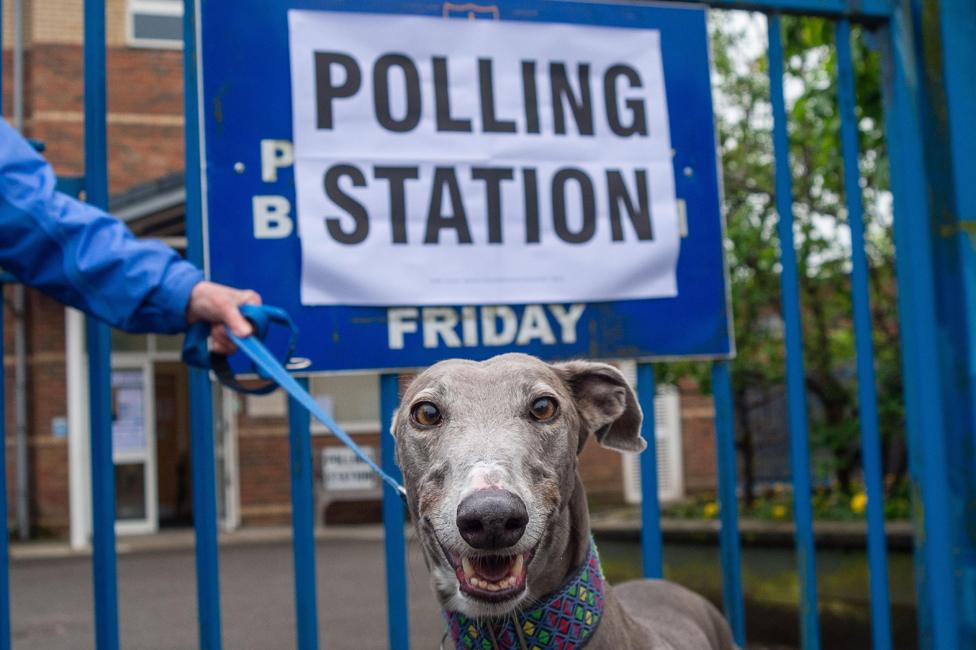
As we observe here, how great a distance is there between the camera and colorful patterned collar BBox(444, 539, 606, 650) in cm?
189

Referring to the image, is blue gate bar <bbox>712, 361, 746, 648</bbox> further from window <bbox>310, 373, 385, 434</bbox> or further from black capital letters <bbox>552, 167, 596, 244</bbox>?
window <bbox>310, 373, 385, 434</bbox>

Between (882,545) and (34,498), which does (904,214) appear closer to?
(882,545)

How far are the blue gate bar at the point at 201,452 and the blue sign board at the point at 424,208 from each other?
3 cm

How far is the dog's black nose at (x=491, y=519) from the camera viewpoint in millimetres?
1606

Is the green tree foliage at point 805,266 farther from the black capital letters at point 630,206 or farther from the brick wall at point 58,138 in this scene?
the brick wall at point 58,138

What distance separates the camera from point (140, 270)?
217 centimetres

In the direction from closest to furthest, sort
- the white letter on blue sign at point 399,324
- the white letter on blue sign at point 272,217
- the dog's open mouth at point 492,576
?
the dog's open mouth at point 492,576 < the white letter on blue sign at point 272,217 < the white letter on blue sign at point 399,324

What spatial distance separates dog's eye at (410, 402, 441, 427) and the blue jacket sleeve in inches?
24.2

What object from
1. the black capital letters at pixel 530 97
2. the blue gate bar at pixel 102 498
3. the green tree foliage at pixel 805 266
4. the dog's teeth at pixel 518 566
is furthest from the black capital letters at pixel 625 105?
the green tree foliage at pixel 805 266

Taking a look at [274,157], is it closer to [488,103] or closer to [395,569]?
[488,103]

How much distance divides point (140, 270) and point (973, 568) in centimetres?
261

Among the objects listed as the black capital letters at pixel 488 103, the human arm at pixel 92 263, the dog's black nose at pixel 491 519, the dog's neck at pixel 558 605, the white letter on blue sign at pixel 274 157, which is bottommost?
the dog's neck at pixel 558 605

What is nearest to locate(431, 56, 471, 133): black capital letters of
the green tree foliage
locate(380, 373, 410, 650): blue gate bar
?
locate(380, 373, 410, 650): blue gate bar

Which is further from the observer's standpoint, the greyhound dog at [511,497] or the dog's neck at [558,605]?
the dog's neck at [558,605]
